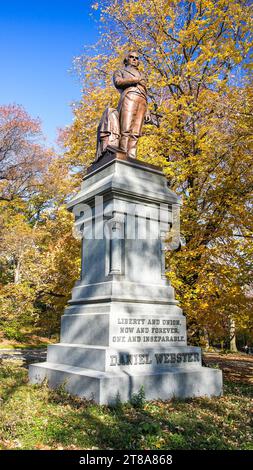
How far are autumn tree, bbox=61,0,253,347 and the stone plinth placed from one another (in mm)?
3184

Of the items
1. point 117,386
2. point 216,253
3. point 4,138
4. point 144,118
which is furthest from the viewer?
point 4,138

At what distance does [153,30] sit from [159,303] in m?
12.1

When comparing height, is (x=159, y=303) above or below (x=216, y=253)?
below

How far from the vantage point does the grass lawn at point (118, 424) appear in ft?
15.4

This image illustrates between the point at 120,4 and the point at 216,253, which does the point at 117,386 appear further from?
the point at 120,4

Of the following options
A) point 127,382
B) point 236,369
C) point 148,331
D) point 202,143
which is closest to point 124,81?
point 202,143

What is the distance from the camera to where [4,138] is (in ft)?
110

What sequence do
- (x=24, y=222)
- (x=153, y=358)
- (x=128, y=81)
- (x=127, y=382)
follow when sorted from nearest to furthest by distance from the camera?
(x=127, y=382)
(x=153, y=358)
(x=128, y=81)
(x=24, y=222)

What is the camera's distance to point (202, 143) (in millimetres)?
12594

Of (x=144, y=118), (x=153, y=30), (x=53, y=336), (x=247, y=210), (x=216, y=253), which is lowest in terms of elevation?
(x=53, y=336)

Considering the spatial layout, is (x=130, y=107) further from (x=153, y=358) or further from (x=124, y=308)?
(x=153, y=358)

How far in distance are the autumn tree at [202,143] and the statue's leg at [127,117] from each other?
9.54 ft

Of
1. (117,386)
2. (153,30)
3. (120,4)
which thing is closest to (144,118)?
(117,386)

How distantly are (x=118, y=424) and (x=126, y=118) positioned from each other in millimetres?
6823
